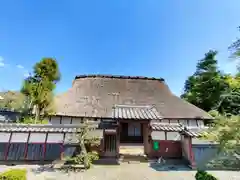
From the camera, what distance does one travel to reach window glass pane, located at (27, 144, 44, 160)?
7938mm

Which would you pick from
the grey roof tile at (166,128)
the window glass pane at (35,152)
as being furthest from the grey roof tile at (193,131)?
the window glass pane at (35,152)

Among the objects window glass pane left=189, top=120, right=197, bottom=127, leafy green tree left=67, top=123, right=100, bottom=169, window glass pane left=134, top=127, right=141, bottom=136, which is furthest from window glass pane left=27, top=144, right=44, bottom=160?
window glass pane left=189, top=120, right=197, bottom=127

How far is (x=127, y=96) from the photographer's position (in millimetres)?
16422

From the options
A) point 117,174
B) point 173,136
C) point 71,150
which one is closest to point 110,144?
point 71,150

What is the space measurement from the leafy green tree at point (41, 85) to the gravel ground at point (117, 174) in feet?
20.1

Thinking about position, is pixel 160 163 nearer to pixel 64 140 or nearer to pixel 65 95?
pixel 64 140

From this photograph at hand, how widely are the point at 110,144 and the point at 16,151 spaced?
5.27 m

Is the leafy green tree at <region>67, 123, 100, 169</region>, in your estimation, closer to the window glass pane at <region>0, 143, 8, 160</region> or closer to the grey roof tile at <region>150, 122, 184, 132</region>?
the window glass pane at <region>0, 143, 8, 160</region>

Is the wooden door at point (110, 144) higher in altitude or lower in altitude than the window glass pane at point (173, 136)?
lower

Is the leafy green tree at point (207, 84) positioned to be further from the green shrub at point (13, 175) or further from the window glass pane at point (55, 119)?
the green shrub at point (13, 175)

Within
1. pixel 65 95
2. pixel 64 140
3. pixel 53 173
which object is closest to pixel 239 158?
pixel 53 173

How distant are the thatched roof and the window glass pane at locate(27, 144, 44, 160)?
4681 millimetres

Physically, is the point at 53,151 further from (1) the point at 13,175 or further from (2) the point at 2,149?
(1) the point at 13,175

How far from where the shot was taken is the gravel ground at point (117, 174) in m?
6.04
